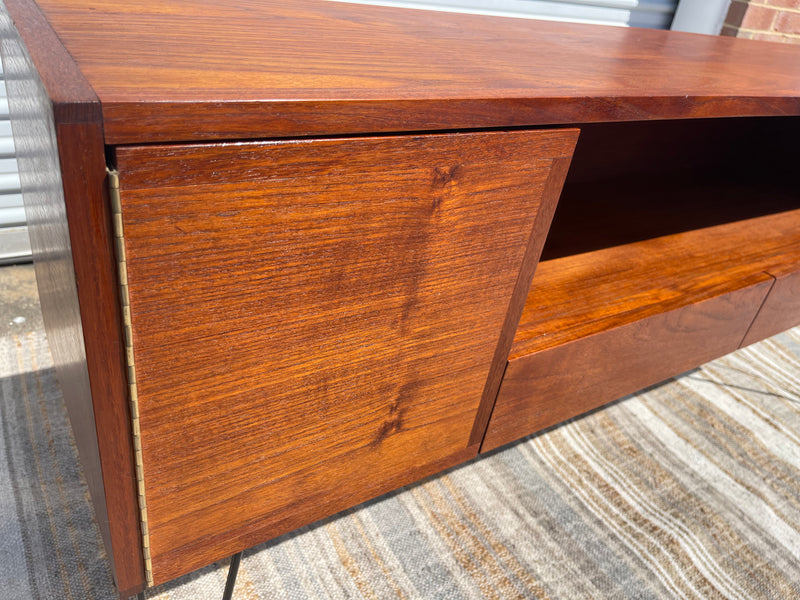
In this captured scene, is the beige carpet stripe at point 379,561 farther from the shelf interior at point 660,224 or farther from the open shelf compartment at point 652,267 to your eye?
the shelf interior at point 660,224

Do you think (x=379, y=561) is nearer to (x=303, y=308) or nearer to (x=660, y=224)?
(x=303, y=308)

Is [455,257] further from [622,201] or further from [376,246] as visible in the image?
[622,201]

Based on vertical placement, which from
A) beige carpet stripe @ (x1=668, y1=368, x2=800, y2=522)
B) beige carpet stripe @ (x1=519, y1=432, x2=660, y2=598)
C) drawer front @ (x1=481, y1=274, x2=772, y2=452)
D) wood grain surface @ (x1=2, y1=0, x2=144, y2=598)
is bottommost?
beige carpet stripe @ (x1=668, y1=368, x2=800, y2=522)

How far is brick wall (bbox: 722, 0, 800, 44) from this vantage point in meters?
1.47

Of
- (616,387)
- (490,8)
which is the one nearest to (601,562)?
(616,387)

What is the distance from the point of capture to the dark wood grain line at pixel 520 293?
0.49 meters

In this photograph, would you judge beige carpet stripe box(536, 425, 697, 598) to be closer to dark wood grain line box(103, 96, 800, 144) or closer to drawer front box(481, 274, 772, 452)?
drawer front box(481, 274, 772, 452)

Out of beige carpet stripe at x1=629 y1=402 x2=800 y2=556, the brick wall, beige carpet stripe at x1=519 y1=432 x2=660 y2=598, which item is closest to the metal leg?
beige carpet stripe at x1=519 y1=432 x2=660 y2=598

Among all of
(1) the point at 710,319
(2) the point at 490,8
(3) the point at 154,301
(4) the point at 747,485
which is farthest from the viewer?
(2) the point at 490,8

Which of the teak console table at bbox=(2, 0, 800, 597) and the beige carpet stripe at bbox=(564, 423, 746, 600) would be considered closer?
the teak console table at bbox=(2, 0, 800, 597)

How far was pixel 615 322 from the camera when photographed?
644 millimetres

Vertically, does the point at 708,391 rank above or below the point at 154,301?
below

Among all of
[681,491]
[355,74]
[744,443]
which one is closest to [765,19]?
[744,443]

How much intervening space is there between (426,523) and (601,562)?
8.2 inches
